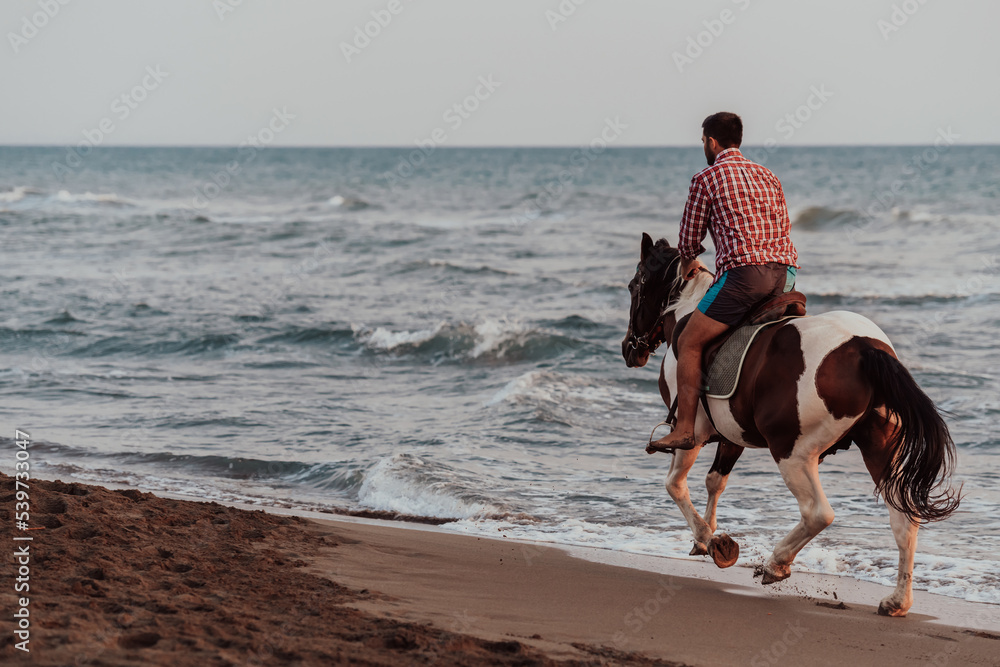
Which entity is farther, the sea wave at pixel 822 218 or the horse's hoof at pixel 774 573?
the sea wave at pixel 822 218

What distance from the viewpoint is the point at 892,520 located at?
4.63 m

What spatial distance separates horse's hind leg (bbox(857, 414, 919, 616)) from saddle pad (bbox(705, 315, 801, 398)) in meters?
0.70

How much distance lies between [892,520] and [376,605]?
8.98 ft

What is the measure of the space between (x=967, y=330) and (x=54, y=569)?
15104mm

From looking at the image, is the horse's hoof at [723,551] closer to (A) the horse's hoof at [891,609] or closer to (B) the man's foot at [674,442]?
(B) the man's foot at [674,442]

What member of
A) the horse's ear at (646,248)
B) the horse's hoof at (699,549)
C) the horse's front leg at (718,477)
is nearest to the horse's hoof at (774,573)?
the horse's hoof at (699,549)

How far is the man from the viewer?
482cm

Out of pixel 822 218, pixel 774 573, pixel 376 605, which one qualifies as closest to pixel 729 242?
pixel 774 573

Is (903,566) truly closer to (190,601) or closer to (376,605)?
(376,605)

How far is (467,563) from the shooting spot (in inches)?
217

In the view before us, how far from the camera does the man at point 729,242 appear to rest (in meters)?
4.82

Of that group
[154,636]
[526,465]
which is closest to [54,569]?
[154,636]

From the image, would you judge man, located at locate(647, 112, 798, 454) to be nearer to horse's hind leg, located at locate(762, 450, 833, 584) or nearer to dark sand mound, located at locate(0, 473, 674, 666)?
horse's hind leg, located at locate(762, 450, 833, 584)

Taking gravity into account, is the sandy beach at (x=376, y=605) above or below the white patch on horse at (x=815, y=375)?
below
